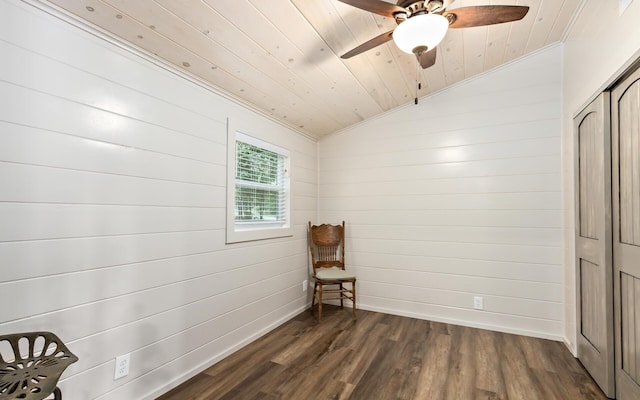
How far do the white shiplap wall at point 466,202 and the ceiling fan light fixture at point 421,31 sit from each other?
2.02 metres

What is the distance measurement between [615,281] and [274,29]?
9.21 ft

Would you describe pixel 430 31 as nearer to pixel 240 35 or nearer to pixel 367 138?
pixel 240 35

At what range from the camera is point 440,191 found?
3.37 meters

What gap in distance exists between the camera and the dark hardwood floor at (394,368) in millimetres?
2033

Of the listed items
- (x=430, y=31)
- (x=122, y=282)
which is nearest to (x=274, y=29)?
(x=430, y=31)

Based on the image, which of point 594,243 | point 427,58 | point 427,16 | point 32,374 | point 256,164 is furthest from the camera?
point 256,164

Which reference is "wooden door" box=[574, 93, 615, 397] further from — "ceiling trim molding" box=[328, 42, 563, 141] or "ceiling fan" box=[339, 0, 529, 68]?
"ceiling fan" box=[339, 0, 529, 68]

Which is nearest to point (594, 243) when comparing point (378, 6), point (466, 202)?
point (466, 202)

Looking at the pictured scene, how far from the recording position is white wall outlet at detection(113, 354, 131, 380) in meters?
1.74

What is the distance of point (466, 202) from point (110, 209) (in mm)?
3239

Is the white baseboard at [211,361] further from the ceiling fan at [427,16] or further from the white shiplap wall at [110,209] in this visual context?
the ceiling fan at [427,16]

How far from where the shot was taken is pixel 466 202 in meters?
3.24

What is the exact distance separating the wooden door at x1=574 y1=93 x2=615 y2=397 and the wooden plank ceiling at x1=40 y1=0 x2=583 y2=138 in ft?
3.18

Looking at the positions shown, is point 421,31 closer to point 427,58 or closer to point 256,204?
point 427,58
